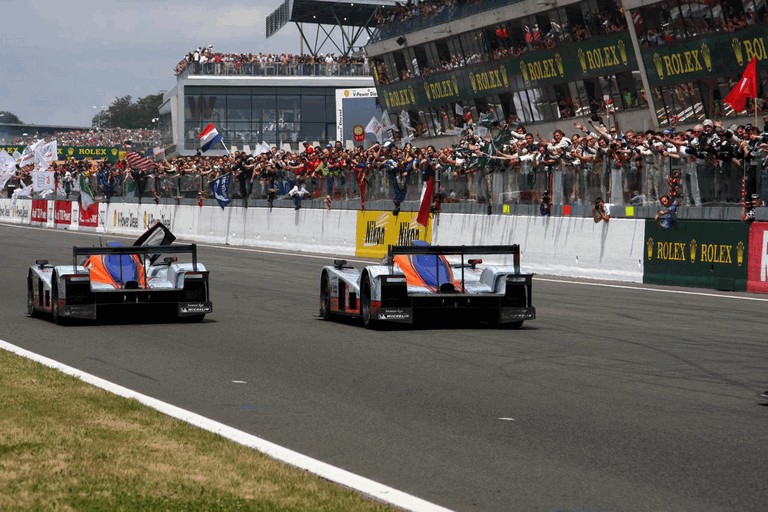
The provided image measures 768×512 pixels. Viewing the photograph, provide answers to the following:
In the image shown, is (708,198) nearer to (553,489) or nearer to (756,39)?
(756,39)

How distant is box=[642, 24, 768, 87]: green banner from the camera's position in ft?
103

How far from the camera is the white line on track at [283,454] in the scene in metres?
5.99

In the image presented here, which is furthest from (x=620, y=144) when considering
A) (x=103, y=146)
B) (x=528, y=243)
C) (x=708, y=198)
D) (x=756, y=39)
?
(x=103, y=146)

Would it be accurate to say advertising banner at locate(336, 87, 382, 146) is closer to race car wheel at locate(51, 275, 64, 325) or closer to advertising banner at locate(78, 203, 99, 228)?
advertising banner at locate(78, 203, 99, 228)

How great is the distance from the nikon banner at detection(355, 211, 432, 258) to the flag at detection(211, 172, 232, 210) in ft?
25.8

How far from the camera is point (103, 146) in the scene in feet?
401

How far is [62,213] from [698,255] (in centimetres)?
3749

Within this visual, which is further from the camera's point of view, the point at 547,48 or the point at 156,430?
the point at 547,48

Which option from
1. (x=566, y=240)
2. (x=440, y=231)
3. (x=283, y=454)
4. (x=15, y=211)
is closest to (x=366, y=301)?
(x=283, y=454)

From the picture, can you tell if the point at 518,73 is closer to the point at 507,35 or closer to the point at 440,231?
the point at 507,35

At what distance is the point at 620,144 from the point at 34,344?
1317 cm

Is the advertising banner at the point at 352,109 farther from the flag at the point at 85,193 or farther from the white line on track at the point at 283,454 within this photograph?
the white line on track at the point at 283,454

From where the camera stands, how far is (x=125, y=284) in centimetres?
1508

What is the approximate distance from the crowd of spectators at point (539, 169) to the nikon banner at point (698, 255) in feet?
1.56
